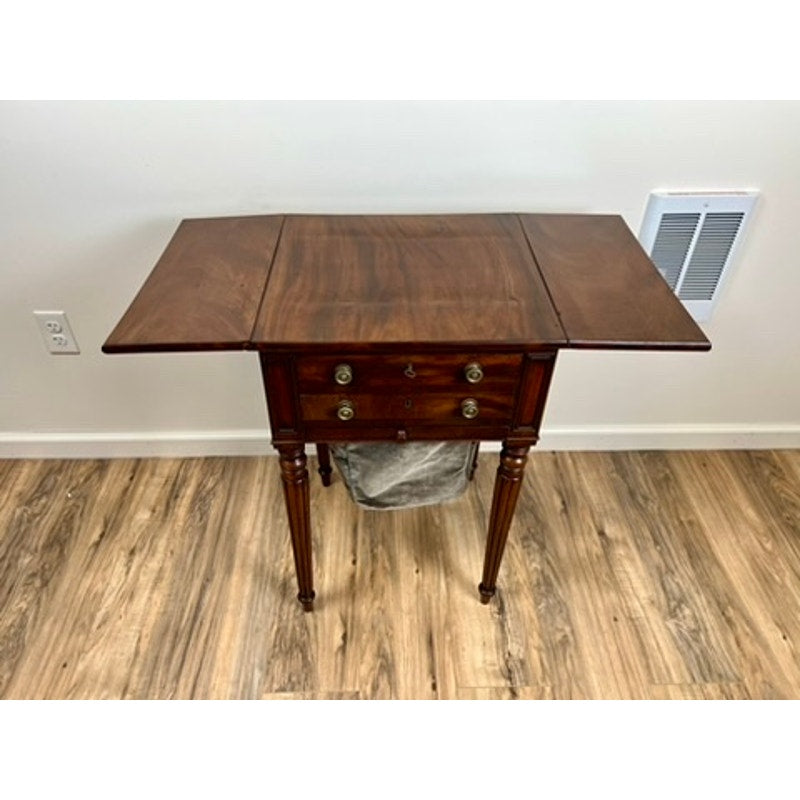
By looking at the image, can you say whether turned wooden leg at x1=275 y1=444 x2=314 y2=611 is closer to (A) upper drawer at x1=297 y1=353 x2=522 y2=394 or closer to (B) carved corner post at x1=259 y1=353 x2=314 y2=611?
(B) carved corner post at x1=259 y1=353 x2=314 y2=611

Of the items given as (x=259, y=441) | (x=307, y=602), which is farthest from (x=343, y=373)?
(x=259, y=441)

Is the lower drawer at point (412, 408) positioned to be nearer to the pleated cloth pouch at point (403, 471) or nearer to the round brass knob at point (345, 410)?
the round brass knob at point (345, 410)

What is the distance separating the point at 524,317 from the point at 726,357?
93cm

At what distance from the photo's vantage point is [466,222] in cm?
112

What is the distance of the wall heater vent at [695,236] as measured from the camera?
123 cm

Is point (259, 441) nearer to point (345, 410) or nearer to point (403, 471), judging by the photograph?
point (403, 471)

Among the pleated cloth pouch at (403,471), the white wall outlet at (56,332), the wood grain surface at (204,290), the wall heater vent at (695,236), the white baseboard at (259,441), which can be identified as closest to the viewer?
the wood grain surface at (204,290)

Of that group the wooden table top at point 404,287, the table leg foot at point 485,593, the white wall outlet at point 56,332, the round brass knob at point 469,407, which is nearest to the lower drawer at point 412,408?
the round brass knob at point 469,407

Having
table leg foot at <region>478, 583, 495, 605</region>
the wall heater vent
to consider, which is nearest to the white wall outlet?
table leg foot at <region>478, 583, 495, 605</region>

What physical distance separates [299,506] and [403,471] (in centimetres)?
22

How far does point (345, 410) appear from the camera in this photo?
3.01 ft

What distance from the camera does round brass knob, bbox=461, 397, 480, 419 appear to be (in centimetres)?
92
